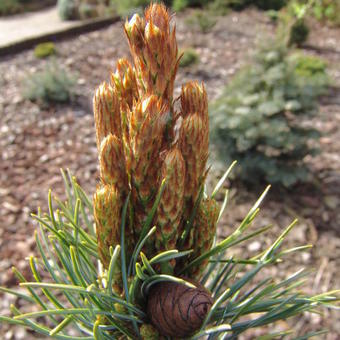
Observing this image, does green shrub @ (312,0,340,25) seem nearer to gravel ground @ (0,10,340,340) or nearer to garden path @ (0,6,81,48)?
gravel ground @ (0,10,340,340)

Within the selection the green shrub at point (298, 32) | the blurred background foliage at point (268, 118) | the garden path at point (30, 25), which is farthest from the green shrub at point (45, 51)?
the green shrub at point (298, 32)

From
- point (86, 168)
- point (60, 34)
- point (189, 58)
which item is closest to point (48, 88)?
point (86, 168)

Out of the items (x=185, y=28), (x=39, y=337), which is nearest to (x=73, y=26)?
(x=185, y=28)

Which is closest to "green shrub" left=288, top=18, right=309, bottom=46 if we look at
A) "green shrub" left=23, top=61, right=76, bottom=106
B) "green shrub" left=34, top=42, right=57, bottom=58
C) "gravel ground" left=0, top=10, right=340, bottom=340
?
"gravel ground" left=0, top=10, right=340, bottom=340

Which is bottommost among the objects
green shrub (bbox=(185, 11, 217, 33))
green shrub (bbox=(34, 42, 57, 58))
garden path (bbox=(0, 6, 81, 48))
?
green shrub (bbox=(34, 42, 57, 58))

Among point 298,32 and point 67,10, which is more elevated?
point 67,10

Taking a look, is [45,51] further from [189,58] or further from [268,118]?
[268,118]

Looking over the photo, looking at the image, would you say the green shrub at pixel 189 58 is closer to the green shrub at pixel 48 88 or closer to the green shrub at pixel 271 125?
the green shrub at pixel 48 88
